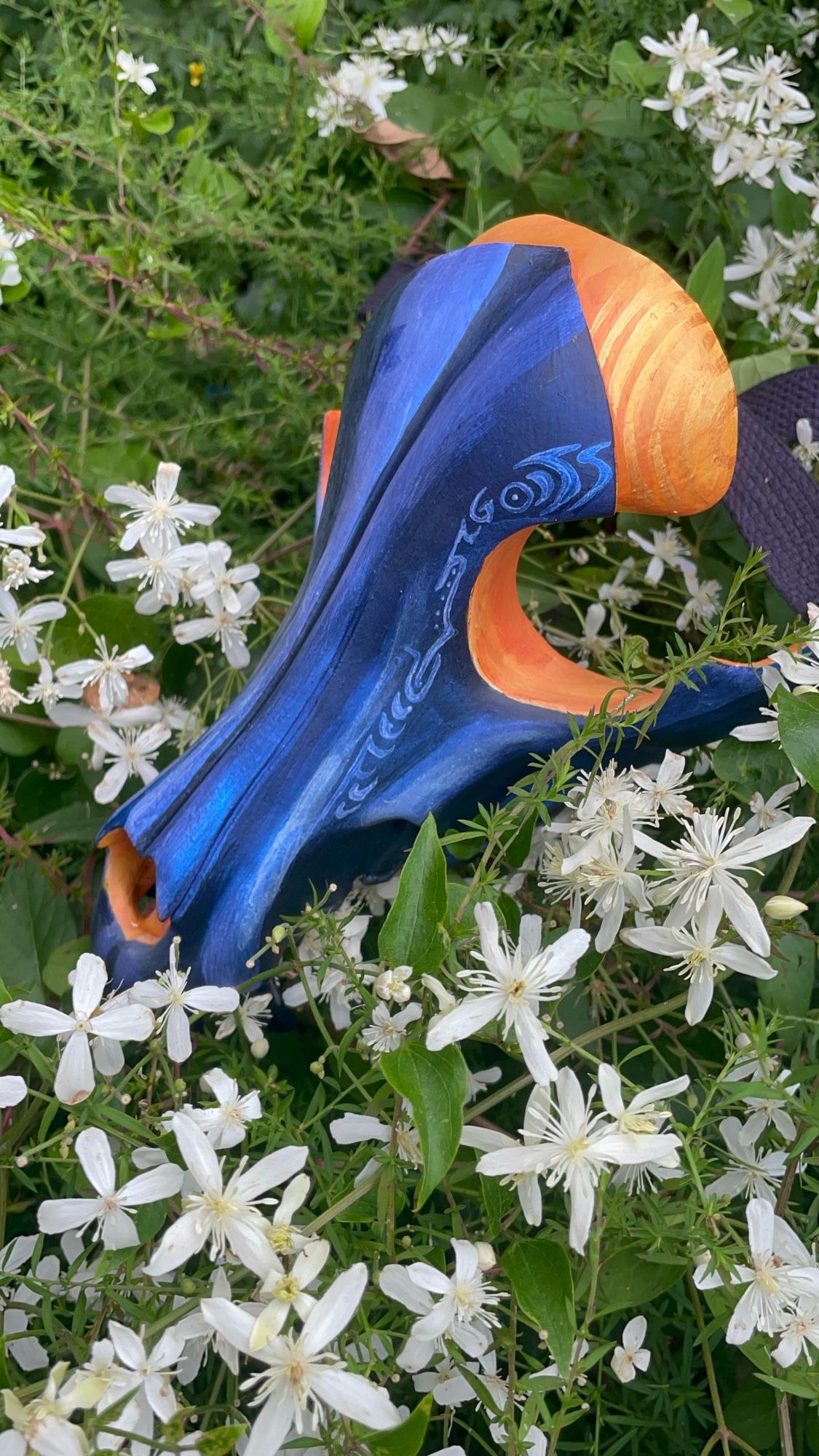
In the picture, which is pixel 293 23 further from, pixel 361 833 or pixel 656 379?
pixel 361 833

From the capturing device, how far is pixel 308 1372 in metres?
0.42

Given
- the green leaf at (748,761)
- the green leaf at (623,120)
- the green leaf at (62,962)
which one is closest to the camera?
the green leaf at (748,761)

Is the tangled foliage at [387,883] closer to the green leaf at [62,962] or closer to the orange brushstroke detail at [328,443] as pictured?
the green leaf at [62,962]

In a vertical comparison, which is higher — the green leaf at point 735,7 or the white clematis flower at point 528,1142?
the green leaf at point 735,7

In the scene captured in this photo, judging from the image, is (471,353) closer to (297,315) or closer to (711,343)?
(711,343)

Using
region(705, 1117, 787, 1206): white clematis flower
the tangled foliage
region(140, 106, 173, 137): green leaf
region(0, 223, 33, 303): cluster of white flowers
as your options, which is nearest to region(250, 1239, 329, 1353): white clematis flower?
the tangled foliage

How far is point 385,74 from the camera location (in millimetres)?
861

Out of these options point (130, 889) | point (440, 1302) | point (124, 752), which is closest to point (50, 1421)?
point (440, 1302)

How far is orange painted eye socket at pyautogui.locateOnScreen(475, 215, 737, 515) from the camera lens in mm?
522

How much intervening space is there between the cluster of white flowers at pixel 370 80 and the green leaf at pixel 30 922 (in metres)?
0.60

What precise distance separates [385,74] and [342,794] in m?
0.61

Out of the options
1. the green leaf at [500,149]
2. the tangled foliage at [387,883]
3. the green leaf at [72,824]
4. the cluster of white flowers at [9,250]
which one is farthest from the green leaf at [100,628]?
the green leaf at [500,149]

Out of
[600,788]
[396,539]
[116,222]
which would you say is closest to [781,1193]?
[600,788]

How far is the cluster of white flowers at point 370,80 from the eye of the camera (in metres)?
0.85
